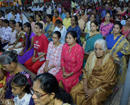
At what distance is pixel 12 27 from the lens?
3947mm

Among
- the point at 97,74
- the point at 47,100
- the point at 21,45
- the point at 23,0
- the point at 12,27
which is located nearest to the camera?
the point at 47,100

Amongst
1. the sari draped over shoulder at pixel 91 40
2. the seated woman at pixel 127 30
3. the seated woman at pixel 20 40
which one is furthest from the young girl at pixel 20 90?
the seated woman at pixel 127 30

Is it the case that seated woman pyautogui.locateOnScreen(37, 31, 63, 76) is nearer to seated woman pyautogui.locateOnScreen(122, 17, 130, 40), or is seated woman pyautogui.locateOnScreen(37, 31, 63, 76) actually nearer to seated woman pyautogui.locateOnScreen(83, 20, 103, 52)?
seated woman pyautogui.locateOnScreen(83, 20, 103, 52)

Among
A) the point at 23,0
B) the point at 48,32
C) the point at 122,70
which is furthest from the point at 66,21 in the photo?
the point at 23,0

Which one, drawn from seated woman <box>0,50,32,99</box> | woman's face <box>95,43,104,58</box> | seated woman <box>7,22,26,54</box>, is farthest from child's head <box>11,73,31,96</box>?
seated woman <box>7,22,26,54</box>

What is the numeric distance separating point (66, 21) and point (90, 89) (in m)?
3.38

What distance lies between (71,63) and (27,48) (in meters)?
1.59

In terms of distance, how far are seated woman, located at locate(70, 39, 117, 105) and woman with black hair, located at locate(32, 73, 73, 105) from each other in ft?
2.31

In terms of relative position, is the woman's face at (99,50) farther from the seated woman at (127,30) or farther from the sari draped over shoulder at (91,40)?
the seated woman at (127,30)

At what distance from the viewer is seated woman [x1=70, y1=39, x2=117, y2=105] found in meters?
1.75

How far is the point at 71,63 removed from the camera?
220cm

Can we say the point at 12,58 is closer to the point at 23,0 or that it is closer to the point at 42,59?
the point at 42,59

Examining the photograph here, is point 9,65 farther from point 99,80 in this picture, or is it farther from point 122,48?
point 122,48

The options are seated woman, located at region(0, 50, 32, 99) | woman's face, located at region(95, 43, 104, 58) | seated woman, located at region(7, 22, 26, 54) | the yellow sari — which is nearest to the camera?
seated woman, located at region(0, 50, 32, 99)
